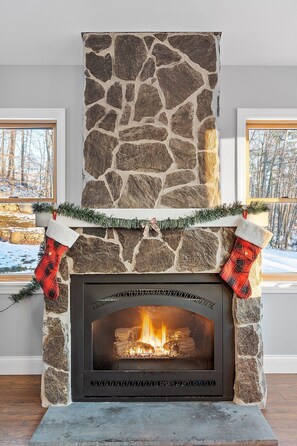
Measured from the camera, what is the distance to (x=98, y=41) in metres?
2.90

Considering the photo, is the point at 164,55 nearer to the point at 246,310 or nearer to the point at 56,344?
the point at 246,310

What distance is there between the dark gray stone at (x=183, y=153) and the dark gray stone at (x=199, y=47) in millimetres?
520

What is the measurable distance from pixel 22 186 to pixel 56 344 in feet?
4.47

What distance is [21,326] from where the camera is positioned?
11.0 feet

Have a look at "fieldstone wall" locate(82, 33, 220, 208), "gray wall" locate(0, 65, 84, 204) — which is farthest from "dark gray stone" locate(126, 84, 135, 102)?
"gray wall" locate(0, 65, 84, 204)

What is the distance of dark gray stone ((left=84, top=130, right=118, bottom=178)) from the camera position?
2840 millimetres

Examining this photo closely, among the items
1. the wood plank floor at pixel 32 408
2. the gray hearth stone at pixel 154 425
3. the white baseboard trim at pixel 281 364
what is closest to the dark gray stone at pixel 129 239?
the gray hearth stone at pixel 154 425

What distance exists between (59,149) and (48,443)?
204cm

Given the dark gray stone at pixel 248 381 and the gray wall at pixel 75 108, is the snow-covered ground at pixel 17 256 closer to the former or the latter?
the gray wall at pixel 75 108

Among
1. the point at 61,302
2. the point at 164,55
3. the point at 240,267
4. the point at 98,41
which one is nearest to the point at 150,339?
the point at 61,302

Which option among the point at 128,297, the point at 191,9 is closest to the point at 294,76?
the point at 191,9

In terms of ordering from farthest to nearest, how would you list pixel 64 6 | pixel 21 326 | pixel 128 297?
pixel 21 326, pixel 128 297, pixel 64 6

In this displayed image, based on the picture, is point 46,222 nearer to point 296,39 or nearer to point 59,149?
point 59,149

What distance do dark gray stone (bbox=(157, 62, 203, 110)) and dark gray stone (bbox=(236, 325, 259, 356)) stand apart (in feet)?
4.89
